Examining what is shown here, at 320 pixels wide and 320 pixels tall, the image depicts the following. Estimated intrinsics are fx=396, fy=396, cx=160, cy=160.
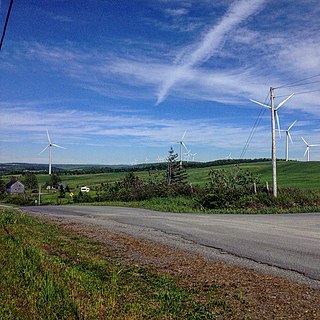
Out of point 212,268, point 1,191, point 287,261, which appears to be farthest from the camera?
point 1,191

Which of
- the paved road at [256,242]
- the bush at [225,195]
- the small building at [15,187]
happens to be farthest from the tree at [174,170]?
the small building at [15,187]

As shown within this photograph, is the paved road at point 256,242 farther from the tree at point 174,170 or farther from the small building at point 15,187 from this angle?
the small building at point 15,187

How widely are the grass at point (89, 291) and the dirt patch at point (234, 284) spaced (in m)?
0.19

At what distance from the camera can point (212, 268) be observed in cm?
742

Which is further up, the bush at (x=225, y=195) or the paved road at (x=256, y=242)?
the bush at (x=225, y=195)

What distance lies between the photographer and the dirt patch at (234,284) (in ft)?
16.8

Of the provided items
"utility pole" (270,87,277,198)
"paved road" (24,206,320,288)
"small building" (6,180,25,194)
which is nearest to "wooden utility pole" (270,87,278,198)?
"utility pole" (270,87,277,198)

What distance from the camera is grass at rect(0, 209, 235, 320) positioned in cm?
488

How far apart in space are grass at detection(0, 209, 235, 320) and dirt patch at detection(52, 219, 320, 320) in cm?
19

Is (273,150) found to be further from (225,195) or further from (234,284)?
(234,284)

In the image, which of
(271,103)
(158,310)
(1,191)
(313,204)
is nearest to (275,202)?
(313,204)

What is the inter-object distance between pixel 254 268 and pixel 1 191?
83.5 metres

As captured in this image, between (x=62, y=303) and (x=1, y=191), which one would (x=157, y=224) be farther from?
(x=1, y=191)

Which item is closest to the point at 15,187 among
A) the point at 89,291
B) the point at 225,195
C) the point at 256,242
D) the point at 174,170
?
the point at 174,170
